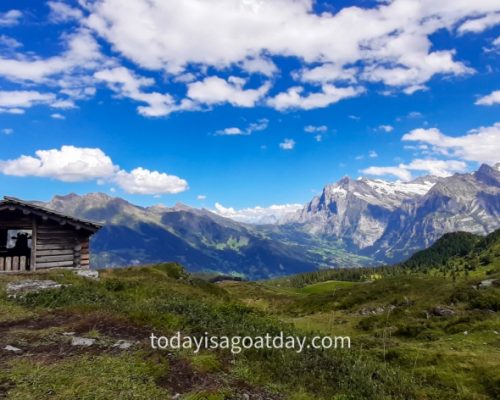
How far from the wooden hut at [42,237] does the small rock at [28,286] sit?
973 centimetres

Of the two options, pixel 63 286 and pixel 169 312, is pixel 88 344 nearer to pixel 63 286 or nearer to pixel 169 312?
pixel 169 312

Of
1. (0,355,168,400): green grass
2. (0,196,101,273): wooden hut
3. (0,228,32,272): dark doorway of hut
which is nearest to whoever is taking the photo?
(0,355,168,400): green grass

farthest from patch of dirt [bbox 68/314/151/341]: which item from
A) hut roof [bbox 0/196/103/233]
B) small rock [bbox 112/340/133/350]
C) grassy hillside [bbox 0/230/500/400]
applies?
hut roof [bbox 0/196/103/233]

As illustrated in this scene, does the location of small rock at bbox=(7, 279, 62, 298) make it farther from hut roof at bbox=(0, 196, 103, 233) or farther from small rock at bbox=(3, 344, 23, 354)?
hut roof at bbox=(0, 196, 103, 233)

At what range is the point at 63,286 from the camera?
24.4 m

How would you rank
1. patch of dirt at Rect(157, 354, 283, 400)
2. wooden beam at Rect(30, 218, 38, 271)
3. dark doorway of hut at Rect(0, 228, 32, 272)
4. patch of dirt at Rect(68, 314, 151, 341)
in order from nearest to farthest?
patch of dirt at Rect(157, 354, 283, 400) → patch of dirt at Rect(68, 314, 151, 341) → dark doorway of hut at Rect(0, 228, 32, 272) → wooden beam at Rect(30, 218, 38, 271)

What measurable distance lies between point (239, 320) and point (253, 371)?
22.6 ft

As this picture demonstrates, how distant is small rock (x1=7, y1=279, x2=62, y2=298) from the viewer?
22.9 m

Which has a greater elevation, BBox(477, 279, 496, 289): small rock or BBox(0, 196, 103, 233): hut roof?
BBox(0, 196, 103, 233): hut roof

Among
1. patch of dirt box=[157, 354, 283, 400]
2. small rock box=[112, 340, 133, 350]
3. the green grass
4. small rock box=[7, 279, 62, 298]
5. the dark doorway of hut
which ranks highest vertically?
the dark doorway of hut

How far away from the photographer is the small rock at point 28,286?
2294cm

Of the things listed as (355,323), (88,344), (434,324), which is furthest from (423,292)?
(88,344)

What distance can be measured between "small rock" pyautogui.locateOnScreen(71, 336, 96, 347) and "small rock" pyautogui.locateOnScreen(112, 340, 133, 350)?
95 centimetres

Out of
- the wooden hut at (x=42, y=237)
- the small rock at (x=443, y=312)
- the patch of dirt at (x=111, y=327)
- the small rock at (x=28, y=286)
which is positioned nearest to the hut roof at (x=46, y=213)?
the wooden hut at (x=42, y=237)
